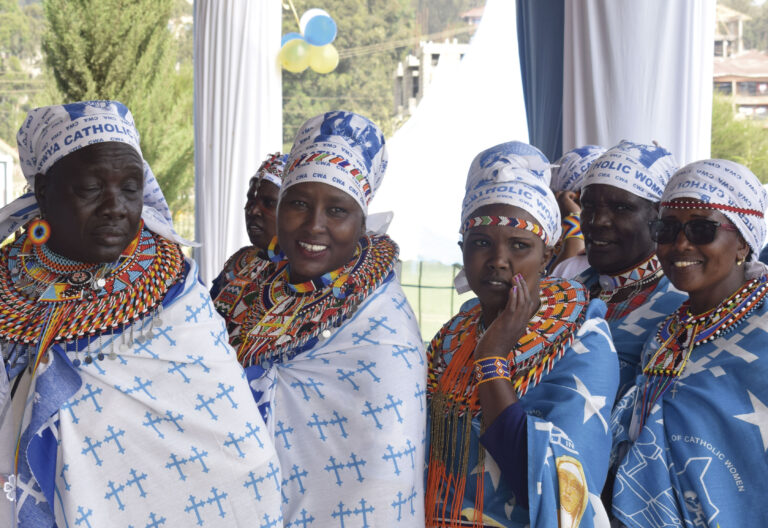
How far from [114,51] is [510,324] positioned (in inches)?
579

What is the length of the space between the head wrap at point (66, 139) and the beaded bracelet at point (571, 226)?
6.22ft

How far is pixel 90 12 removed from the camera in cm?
1530

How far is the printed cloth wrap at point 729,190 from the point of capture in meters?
2.52

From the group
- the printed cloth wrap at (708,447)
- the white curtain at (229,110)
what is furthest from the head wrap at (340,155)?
the white curtain at (229,110)

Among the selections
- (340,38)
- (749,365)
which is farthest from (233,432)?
(340,38)

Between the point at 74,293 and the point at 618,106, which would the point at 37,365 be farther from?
the point at 618,106

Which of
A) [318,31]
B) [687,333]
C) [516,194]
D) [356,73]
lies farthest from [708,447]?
[356,73]

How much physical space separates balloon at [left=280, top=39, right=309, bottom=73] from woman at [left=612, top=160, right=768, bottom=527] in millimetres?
8019

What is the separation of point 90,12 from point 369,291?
14738mm

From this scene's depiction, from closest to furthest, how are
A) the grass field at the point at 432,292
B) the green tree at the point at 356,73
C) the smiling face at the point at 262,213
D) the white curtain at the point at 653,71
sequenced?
the smiling face at the point at 262,213
the white curtain at the point at 653,71
the grass field at the point at 432,292
the green tree at the point at 356,73

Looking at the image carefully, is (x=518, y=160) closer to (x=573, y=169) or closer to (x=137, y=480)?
(x=573, y=169)

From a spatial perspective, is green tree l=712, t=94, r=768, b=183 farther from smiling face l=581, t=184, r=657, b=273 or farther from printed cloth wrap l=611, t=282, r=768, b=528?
printed cloth wrap l=611, t=282, r=768, b=528

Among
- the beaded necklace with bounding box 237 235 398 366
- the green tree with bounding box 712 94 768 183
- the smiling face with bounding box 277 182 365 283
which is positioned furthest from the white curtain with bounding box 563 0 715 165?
the green tree with bounding box 712 94 768 183

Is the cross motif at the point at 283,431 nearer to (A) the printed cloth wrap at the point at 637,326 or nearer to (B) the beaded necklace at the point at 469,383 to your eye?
(B) the beaded necklace at the point at 469,383
